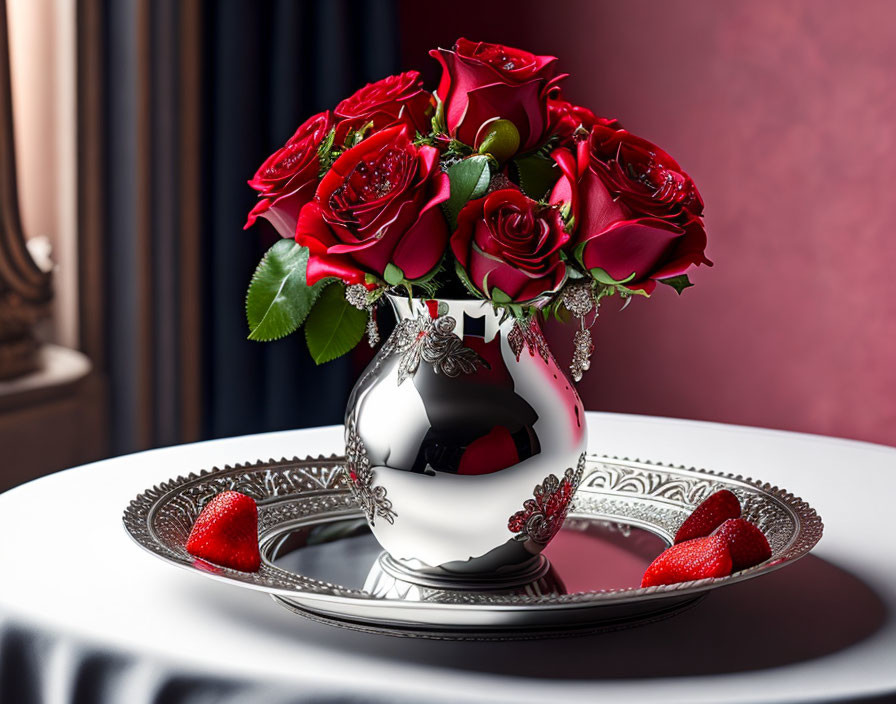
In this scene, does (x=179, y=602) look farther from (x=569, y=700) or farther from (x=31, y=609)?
(x=569, y=700)

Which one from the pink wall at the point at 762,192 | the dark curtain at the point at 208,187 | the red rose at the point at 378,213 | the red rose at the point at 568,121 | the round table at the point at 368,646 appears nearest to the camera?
the round table at the point at 368,646

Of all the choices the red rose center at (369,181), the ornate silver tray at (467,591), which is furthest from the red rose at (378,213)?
the ornate silver tray at (467,591)

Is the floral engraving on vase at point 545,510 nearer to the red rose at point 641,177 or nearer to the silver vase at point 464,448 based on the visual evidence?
the silver vase at point 464,448

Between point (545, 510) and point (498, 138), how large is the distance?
29cm

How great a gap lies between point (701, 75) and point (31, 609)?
2333 millimetres

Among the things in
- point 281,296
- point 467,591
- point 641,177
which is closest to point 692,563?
point 467,591

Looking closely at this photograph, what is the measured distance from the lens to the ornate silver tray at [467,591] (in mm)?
710

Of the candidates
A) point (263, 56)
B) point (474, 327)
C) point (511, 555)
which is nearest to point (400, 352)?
point (474, 327)

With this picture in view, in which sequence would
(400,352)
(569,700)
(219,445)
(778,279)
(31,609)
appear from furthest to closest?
(778,279), (219,445), (400,352), (31,609), (569,700)

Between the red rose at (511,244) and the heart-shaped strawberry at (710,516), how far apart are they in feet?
0.90

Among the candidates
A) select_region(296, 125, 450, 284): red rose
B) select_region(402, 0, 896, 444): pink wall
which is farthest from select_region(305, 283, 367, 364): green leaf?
select_region(402, 0, 896, 444): pink wall

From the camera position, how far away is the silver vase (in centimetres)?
81

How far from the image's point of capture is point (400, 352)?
862 mm

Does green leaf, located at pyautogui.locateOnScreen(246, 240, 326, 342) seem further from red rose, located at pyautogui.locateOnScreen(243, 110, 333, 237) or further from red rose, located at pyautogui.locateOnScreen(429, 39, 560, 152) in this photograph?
red rose, located at pyautogui.locateOnScreen(429, 39, 560, 152)
